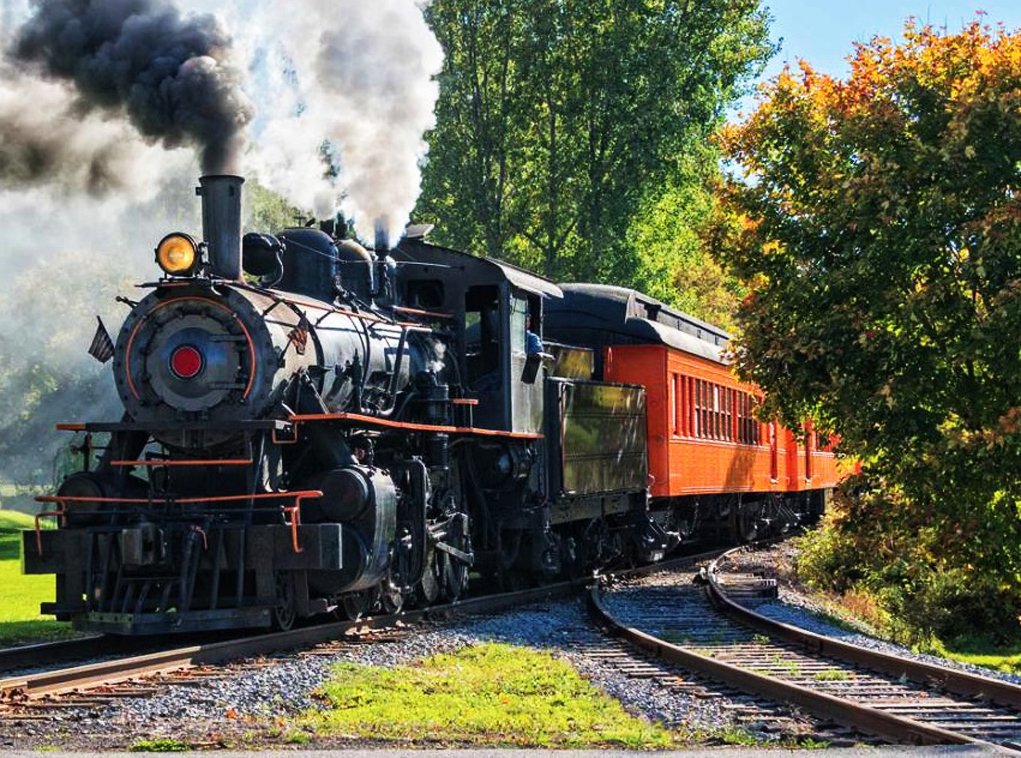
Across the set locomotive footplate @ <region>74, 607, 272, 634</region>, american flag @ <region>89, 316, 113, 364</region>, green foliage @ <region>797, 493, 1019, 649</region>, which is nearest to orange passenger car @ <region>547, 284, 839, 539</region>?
green foliage @ <region>797, 493, 1019, 649</region>

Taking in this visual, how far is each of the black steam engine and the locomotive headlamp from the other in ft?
0.05

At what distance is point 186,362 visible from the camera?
37.2ft

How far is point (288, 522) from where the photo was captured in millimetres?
11008

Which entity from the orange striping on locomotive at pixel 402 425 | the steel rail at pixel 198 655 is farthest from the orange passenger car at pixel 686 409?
the steel rail at pixel 198 655

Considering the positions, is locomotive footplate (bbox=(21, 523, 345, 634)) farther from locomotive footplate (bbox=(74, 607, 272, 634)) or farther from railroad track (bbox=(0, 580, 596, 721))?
railroad track (bbox=(0, 580, 596, 721))

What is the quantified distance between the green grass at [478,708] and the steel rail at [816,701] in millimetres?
922

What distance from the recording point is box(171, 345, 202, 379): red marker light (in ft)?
37.1

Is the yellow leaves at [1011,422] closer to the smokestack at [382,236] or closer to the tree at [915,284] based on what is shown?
the tree at [915,284]

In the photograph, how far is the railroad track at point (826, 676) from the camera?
7.55m

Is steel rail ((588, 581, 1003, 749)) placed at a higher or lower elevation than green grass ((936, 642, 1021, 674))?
higher

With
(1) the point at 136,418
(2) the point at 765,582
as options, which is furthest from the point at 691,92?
(1) the point at 136,418

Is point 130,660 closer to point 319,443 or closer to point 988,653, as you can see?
point 319,443

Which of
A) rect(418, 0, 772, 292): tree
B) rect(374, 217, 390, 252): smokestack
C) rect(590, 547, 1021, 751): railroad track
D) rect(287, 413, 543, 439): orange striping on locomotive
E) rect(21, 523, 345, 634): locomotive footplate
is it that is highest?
rect(418, 0, 772, 292): tree

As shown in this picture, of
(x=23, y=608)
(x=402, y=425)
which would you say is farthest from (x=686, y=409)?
(x=23, y=608)
